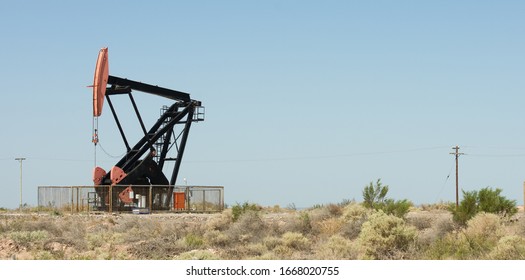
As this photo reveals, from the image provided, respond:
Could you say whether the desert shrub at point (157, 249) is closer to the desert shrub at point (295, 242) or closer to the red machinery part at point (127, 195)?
the desert shrub at point (295, 242)

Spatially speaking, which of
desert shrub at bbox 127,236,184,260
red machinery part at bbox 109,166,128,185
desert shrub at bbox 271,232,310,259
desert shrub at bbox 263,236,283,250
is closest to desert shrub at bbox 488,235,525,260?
desert shrub at bbox 271,232,310,259

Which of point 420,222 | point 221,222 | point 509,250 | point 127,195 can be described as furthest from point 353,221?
point 127,195

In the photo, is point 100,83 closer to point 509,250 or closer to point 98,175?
point 98,175

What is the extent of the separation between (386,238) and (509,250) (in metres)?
3.37

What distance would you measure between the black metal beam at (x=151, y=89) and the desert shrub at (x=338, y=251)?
83.6ft

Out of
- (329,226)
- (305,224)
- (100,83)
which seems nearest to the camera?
(329,226)

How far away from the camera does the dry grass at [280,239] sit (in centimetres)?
2095

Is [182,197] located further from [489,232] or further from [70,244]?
[489,232]

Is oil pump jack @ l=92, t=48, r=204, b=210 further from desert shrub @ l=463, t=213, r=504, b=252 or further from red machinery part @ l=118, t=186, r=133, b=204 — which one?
desert shrub @ l=463, t=213, r=504, b=252

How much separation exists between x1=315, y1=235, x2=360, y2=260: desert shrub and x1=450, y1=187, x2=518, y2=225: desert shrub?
6584mm

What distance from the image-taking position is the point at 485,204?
2841cm

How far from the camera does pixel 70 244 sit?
A: 2552cm

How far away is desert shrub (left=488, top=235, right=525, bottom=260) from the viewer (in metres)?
18.7

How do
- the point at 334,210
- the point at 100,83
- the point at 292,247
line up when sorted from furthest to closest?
the point at 100,83 → the point at 334,210 → the point at 292,247
